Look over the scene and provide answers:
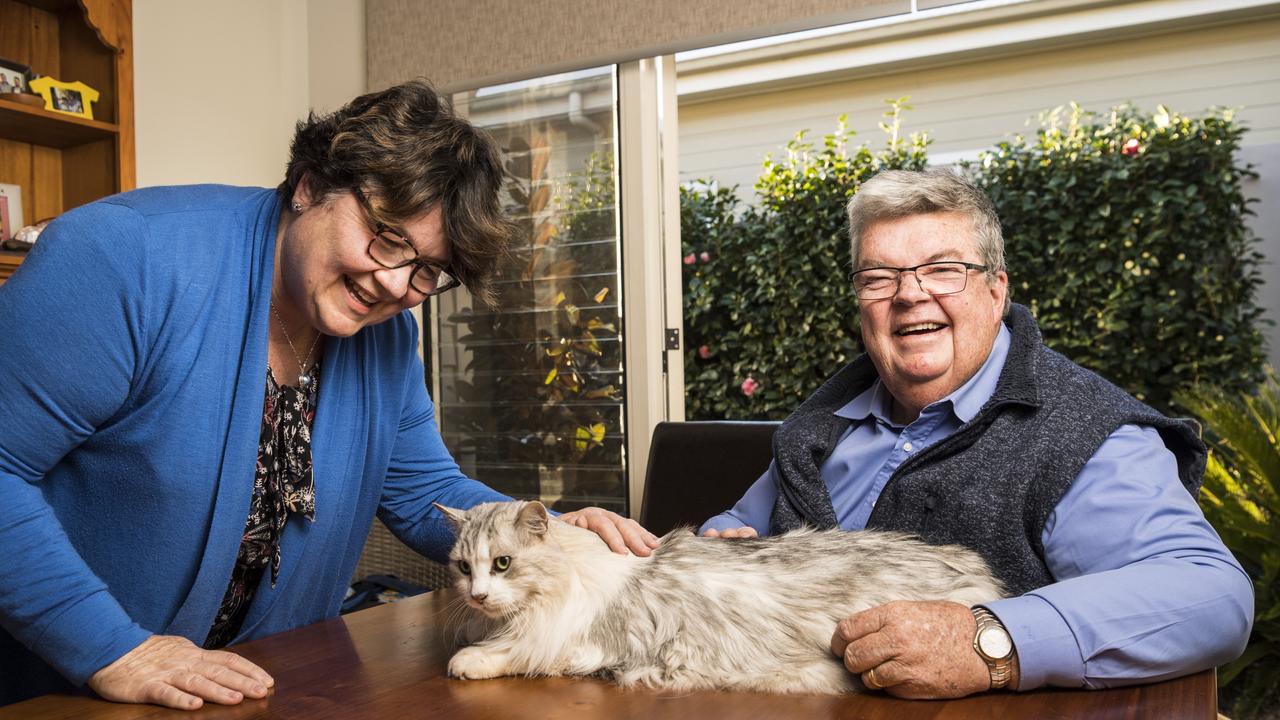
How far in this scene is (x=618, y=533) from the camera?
144 cm

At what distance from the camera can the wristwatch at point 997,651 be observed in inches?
45.3

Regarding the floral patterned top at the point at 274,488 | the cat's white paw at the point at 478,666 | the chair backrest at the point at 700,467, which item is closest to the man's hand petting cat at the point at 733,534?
the cat's white paw at the point at 478,666

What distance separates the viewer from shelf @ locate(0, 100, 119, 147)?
9.77 feet

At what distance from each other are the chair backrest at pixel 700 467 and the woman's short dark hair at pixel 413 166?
3.96 feet

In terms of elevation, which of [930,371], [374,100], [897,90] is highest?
[897,90]

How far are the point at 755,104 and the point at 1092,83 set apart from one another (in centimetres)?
232

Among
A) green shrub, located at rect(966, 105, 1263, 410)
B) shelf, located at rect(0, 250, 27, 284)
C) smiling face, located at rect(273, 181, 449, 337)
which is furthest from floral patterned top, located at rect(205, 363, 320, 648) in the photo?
green shrub, located at rect(966, 105, 1263, 410)

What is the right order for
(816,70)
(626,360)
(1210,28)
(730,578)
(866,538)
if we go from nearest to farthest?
(730,578) → (866,538) → (626,360) → (1210,28) → (816,70)

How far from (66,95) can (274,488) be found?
7.58ft

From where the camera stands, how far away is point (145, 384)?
4.72 ft

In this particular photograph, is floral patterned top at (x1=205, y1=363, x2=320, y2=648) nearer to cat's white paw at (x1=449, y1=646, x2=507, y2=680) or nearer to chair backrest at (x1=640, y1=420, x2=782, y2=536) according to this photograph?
cat's white paw at (x1=449, y1=646, x2=507, y2=680)

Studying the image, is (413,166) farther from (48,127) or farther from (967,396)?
(48,127)

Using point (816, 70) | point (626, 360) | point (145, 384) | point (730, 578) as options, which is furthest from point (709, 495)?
point (816, 70)

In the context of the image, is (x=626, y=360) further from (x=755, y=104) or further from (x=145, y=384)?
(x=755, y=104)
